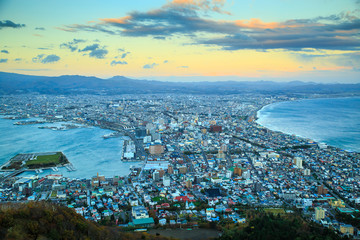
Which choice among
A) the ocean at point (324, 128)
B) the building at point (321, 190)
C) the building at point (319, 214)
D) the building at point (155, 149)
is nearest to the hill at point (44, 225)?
the building at point (319, 214)

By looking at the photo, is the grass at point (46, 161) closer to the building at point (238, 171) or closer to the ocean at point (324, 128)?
the building at point (238, 171)

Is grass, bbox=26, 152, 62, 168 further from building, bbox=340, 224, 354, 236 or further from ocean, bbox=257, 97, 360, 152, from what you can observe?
ocean, bbox=257, 97, 360, 152

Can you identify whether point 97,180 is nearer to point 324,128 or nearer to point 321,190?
point 321,190

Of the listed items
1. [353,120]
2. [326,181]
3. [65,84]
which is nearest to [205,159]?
[326,181]

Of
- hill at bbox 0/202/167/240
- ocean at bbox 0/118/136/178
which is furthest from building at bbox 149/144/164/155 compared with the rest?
hill at bbox 0/202/167/240

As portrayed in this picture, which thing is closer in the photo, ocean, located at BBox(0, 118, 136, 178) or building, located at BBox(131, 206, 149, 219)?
building, located at BBox(131, 206, 149, 219)

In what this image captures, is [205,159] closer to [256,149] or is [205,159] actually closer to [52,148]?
[256,149]
